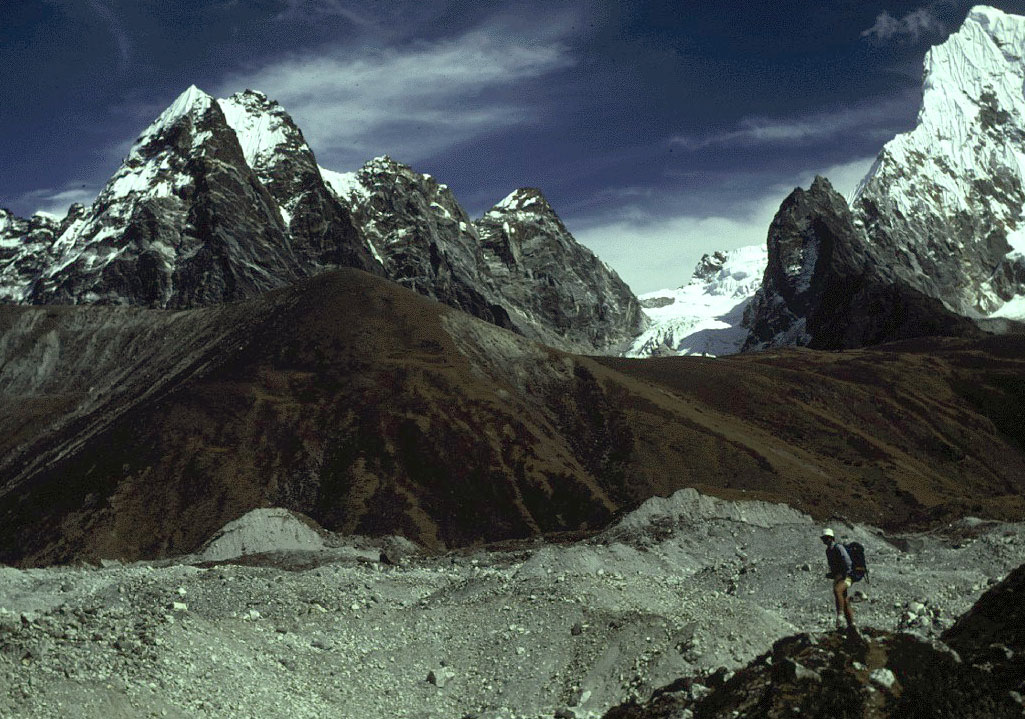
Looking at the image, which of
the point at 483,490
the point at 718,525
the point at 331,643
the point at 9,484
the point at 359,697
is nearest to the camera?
the point at 359,697

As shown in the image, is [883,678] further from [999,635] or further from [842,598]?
[842,598]

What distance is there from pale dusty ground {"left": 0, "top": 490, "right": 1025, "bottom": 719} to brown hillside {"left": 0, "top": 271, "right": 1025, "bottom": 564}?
99.0 feet

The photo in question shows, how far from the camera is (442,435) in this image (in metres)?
91.6

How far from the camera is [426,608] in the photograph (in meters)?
42.0

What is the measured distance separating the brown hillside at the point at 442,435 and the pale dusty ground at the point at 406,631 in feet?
99.0

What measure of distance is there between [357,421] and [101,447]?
2143cm

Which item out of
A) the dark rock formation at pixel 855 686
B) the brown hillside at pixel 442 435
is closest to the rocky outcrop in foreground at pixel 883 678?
the dark rock formation at pixel 855 686

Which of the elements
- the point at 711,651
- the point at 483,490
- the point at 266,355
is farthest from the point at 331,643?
the point at 266,355

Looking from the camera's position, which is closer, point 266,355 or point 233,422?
point 233,422

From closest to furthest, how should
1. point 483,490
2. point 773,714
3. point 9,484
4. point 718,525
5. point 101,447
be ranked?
point 773,714
point 718,525
point 483,490
point 101,447
point 9,484

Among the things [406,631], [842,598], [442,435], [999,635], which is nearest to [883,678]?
[999,635]

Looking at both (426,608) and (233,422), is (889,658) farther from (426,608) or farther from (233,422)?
(233,422)

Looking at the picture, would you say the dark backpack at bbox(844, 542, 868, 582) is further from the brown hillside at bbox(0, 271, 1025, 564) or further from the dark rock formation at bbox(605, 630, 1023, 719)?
the brown hillside at bbox(0, 271, 1025, 564)

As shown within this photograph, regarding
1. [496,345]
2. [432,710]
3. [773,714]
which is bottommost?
[432,710]
